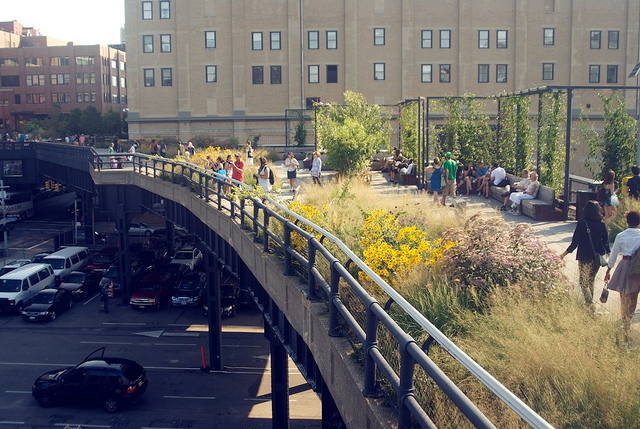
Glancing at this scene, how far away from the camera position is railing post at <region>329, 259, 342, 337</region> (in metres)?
6.37

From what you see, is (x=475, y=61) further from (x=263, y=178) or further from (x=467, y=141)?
(x=263, y=178)

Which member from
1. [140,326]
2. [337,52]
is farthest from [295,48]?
[140,326]

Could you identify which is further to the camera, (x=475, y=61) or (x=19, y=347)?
(x=475, y=61)

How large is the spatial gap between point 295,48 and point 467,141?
131 feet

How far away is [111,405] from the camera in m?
24.0

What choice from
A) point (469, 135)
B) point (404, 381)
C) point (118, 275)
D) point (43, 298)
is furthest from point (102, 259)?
point (404, 381)

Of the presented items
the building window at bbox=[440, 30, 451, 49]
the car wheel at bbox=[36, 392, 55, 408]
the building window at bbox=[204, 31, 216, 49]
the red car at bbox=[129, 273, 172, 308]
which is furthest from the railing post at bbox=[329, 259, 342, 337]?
the building window at bbox=[204, 31, 216, 49]

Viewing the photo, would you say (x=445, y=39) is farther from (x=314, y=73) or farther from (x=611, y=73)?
(x=611, y=73)

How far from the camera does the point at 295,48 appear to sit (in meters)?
63.8

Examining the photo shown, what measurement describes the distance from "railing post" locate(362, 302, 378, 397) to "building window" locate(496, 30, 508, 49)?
205 ft

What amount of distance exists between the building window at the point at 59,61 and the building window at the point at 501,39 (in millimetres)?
70020

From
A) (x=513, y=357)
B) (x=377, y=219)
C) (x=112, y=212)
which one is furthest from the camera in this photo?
(x=112, y=212)

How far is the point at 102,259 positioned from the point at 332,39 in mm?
31871

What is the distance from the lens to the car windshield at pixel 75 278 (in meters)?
39.4
